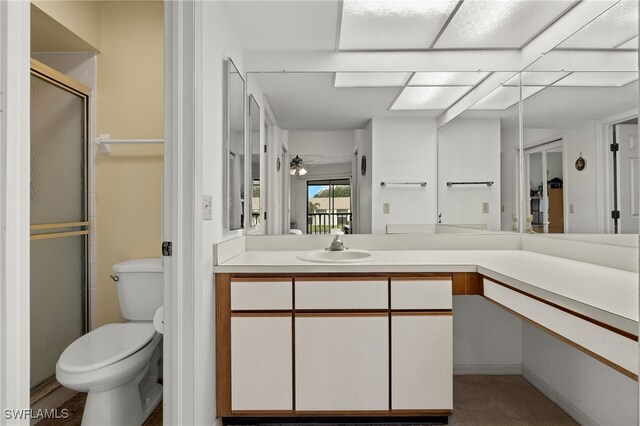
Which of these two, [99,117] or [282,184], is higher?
[99,117]

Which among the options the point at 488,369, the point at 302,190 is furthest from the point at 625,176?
the point at 302,190

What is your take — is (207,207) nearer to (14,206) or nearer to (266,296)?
(266,296)

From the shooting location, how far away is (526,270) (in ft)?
5.04

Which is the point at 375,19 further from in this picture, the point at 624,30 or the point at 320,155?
the point at 624,30

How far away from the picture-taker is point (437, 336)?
168cm

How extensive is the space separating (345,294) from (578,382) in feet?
4.24

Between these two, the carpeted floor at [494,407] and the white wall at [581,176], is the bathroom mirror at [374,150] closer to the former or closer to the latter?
the white wall at [581,176]

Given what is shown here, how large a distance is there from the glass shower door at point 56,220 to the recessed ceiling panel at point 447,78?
2094 millimetres

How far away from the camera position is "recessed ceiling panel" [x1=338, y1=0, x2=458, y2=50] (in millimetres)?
1839

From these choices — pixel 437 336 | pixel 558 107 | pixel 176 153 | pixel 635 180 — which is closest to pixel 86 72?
pixel 176 153

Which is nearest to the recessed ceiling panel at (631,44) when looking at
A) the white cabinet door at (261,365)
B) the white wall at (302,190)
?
the white wall at (302,190)

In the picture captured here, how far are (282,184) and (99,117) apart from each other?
52.3 inches

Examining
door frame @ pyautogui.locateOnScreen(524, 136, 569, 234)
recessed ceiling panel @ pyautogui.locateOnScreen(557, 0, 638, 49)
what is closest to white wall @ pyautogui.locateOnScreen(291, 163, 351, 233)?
door frame @ pyautogui.locateOnScreen(524, 136, 569, 234)

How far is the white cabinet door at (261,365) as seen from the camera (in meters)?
1.68
